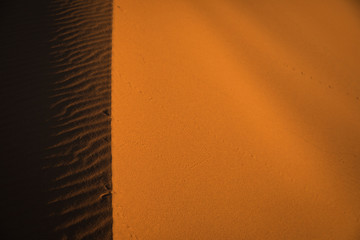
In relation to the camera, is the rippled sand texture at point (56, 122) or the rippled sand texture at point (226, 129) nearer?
the rippled sand texture at point (56, 122)

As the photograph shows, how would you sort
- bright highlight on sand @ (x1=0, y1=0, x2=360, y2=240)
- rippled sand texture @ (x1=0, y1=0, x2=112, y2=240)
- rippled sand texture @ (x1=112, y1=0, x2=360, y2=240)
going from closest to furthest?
rippled sand texture @ (x1=0, y1=0, x2=112, y2=240) → bright highlight on sand @ (x1=0, y1=0, x2=360, y2=240) → rippled sand texture @ (x1=112, y1=0, x2=360, y2=240)

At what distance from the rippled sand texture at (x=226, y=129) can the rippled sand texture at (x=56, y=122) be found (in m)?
0.26

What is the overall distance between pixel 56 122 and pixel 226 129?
2810mm

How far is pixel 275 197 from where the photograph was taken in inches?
145

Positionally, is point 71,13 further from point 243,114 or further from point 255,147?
point 255,147

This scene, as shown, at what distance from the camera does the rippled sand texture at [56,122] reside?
107 inches

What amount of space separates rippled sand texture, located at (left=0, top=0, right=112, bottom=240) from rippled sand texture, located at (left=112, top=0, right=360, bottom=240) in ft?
0.84

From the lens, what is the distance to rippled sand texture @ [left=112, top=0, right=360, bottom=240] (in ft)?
10.5

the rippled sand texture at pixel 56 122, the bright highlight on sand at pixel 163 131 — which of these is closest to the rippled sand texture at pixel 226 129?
the bright highlight on sand at pixel 163 131

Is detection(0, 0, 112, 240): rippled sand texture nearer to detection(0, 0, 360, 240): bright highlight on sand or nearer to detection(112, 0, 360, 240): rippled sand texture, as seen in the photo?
detection(0, 0, 360, 240): bright highlight on sand

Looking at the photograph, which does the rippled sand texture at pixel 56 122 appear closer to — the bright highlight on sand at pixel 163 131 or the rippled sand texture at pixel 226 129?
the bright highlight on sand at pixel 163 131

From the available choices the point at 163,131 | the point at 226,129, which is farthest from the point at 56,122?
the point at 226,129

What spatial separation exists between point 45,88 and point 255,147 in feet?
12.3

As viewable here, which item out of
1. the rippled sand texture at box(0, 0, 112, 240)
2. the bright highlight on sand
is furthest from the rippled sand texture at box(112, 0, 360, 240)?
the rippled sand texture at box(0, 0, 112, 240)
